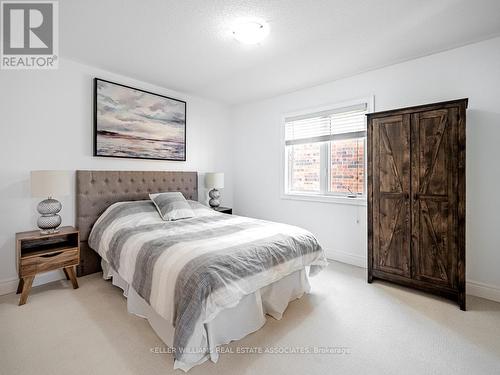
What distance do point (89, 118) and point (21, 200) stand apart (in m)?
1.17

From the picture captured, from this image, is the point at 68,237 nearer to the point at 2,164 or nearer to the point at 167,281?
the point at 2,164

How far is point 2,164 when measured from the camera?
256cm

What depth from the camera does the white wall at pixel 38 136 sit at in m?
2.60

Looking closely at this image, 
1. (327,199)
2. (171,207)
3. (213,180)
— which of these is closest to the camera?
(171,207)

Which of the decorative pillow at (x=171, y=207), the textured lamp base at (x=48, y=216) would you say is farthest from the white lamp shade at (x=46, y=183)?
the decorative pillow at (x=171, y=207)

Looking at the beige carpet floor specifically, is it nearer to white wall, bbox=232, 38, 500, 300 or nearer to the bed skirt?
the bed skirt

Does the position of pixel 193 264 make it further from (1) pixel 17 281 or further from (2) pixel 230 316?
(1) pixel 17 281

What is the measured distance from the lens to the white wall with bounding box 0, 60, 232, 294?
260 centimetres

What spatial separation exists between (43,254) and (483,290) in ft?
14.3

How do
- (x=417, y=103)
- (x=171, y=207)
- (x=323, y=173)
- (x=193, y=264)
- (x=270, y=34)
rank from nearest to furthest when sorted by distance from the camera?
(x=193, y=264) < (x=270, y=34) < (x=417, y=103) < (x=171, y=207) < (x=323, y=173)

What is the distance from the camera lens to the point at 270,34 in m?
2.37

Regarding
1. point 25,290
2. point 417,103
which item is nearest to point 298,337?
point 25,290

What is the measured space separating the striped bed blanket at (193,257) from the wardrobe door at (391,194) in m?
0.75

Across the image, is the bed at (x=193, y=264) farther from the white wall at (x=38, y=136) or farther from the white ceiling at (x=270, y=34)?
the white ceiling at (x=270, y=34)
